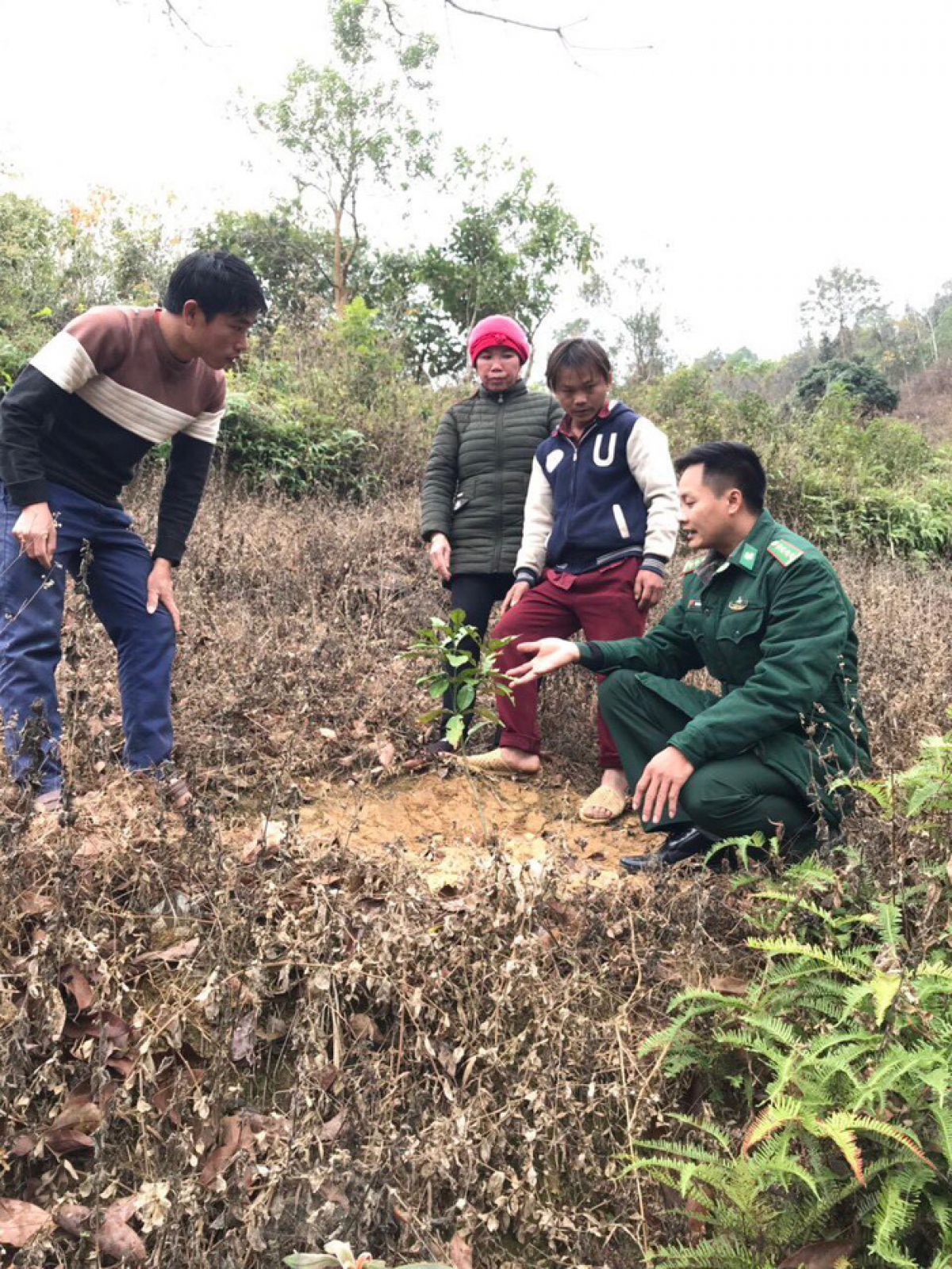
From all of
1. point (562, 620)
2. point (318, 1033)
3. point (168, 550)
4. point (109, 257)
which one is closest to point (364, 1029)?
point (318, 1033)

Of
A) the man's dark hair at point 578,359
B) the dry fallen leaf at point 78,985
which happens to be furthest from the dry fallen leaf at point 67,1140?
the man's dark hair at point 578,359

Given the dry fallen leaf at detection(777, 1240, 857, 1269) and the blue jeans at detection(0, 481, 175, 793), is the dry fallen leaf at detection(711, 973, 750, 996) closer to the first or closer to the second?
the dry fallen leaf at detection(777, 1240, 857, 1269)

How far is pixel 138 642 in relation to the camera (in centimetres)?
314

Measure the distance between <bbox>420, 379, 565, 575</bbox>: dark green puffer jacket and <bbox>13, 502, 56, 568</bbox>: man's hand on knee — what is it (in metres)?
1.78

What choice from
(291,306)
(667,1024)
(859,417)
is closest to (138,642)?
(667,1024)

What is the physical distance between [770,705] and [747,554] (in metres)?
0.59

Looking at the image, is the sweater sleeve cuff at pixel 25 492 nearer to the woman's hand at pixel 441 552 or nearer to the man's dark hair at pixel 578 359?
the woman's hand at pixel 441 552

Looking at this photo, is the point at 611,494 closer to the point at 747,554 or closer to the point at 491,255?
the point at 747,554

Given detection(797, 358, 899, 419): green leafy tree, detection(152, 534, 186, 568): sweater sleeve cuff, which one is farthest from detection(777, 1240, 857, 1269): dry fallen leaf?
detection(797, 358, 899, 419): green leafy tree

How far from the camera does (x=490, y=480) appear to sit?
13.8 feet

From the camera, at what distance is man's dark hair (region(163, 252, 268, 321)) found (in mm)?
2918

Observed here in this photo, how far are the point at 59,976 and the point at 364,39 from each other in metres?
22.3

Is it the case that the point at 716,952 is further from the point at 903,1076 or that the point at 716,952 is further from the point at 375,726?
the point at 375,726

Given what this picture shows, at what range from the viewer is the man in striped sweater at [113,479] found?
279 cm
